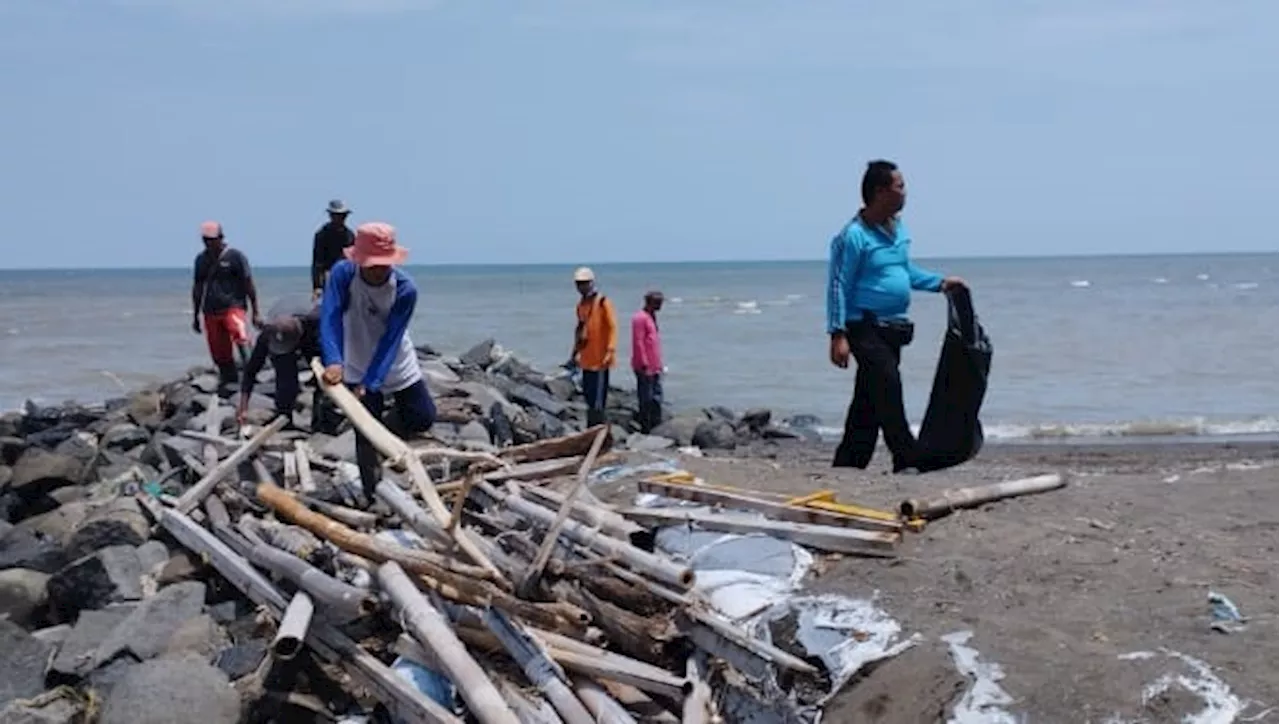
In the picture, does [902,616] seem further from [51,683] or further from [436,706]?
[51,683]

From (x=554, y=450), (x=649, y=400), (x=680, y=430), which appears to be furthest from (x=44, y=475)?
(x=680, y=430)

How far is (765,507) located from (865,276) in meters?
1.84

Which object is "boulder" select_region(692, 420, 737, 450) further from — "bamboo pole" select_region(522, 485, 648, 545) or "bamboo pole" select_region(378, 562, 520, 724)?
"bamboo pole" select_region(378, 562, 520, 724)

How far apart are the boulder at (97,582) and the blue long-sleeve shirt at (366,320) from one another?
1555mm

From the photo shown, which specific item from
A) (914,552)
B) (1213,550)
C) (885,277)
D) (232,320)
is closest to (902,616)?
(914,552)

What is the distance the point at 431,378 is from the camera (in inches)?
585

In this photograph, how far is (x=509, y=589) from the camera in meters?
5.97

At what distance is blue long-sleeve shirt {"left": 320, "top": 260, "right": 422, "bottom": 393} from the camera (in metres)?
7.50

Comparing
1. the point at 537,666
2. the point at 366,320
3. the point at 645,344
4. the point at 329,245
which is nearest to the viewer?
the point at 537,666

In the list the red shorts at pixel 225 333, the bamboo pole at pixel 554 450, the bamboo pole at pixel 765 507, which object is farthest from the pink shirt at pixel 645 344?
the bamboo pole at pixel 765 507

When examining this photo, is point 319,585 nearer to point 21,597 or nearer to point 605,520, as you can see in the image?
point 605,520

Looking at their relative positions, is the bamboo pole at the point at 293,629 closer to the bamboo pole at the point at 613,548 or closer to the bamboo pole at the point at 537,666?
the bamboo pole at the point at 537,666

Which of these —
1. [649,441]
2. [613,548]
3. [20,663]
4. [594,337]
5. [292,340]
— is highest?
[292,340]

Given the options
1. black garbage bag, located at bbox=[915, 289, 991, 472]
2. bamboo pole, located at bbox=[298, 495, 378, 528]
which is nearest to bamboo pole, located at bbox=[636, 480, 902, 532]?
bamboo pole, located at bbox=[298, 495, 378, 528]
